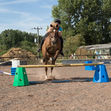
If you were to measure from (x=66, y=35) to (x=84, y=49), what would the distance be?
7871mm

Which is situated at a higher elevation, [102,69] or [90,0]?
[90,0]

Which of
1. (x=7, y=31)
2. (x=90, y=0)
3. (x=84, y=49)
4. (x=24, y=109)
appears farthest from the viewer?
(x=7, y=31)

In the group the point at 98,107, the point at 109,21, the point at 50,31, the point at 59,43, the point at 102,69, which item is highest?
the point at 109,21

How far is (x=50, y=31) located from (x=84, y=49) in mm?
34061

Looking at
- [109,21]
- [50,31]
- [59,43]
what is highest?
[109,21]

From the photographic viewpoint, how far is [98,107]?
160 inches

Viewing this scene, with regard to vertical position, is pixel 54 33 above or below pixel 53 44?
above

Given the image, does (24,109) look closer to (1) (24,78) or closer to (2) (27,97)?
(2) (27,97)

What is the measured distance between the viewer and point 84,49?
1641 inches

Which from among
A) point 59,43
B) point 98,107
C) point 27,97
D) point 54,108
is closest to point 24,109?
point 54,108

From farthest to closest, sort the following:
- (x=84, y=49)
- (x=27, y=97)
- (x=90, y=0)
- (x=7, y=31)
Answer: (x=7, y=31)
(x=90, y=0)
(x=84, y=49)
(x=27, y=97)

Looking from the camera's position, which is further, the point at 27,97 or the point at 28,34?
the point at 28,34

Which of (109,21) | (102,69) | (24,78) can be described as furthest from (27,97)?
(109,21)

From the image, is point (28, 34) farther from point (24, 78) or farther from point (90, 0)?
point (24, 78)
